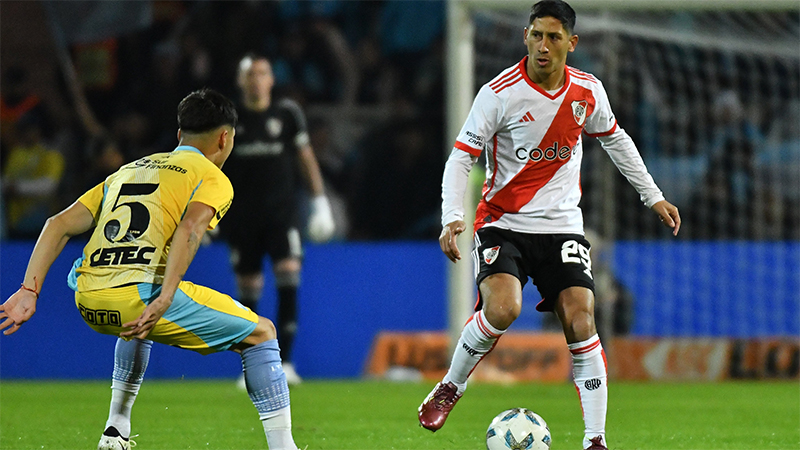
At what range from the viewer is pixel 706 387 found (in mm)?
9203

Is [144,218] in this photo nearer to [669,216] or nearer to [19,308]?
[19,308]

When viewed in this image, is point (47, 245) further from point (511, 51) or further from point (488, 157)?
point (511, 51)

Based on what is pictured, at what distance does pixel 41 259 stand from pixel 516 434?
191cm

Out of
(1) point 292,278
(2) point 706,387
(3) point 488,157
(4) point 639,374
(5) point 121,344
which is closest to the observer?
Answer: (5) point 121,344

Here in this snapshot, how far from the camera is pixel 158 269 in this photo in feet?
13.0

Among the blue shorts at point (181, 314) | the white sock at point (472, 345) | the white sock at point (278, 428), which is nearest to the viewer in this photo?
the blue shorts at point (181, 314)

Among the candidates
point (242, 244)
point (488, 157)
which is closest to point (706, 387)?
point (242, 244)

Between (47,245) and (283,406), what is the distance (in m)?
1.03

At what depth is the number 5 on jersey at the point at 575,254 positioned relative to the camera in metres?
4.75

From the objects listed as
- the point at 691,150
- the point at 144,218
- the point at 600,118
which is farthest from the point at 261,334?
the point at 691,150

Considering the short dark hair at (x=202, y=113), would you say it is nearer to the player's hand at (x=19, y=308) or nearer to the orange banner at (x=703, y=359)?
the player's hand at (x=19, y=308)

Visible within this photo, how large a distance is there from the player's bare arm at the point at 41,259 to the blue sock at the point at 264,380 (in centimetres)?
77

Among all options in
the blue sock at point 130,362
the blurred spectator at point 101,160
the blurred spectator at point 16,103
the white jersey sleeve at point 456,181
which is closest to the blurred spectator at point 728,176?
the blurred spectator at point 101,160

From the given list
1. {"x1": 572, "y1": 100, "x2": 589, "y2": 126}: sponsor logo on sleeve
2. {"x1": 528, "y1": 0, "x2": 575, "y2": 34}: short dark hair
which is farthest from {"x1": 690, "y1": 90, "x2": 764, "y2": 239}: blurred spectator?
{"x1": 528, "y1": 0, "x2": 575, "y2": 34}: short dark hair
